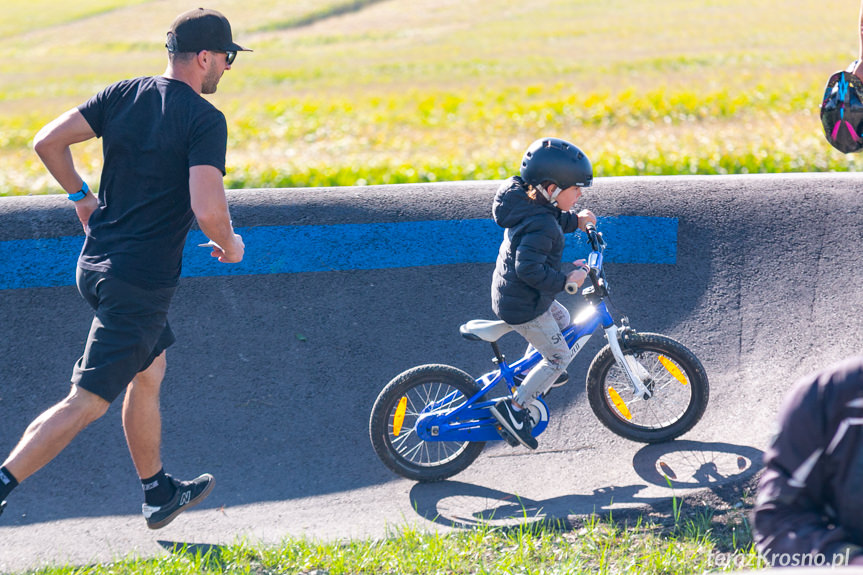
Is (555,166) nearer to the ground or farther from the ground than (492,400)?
farther from the ground

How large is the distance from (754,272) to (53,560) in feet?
16.2

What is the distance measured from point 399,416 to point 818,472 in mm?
2808

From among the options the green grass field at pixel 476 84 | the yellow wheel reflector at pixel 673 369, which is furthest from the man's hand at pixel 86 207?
the green grass field at pixel 476 84

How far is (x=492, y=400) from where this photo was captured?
457cm

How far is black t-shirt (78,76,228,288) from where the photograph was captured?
368 centimetres

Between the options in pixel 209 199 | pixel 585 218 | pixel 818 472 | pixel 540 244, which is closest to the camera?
pixel 818 472

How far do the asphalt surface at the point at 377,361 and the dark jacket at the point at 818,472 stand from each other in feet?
7.06

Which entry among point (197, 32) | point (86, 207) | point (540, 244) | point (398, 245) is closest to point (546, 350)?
point (540, 244)

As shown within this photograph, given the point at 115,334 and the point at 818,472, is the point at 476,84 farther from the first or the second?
the point at 818,472

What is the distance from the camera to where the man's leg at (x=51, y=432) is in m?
3.64

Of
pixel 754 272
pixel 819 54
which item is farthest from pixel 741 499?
pixel 819 54

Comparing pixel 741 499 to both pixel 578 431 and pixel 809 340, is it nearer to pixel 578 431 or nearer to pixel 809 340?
pixel 578 431

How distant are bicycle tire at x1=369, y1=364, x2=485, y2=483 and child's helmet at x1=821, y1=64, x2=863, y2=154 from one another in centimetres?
241

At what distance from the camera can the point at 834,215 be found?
251 inches
